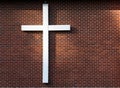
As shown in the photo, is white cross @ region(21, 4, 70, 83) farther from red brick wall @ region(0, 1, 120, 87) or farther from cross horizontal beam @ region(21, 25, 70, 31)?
red brick wall @ region(0, 1, 120, 87)

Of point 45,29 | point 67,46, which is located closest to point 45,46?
point 45,29

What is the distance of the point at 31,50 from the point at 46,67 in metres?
0.66

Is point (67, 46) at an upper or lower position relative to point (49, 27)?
lower

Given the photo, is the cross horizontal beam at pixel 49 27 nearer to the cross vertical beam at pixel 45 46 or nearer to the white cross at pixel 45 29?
the white cross at pixel 45 29

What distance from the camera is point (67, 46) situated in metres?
9.15

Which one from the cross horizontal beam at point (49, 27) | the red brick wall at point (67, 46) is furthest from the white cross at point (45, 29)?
the red brick wall at point (67, 46)

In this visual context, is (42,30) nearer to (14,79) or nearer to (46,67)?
(46,67)

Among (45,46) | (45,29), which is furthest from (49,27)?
(45,46)

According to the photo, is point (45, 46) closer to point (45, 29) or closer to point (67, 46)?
point (45, 29)

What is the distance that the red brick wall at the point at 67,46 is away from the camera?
9102mm

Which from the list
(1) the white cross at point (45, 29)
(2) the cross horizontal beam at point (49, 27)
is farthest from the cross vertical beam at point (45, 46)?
(2) the cross horizontal beam at point (49, 27)

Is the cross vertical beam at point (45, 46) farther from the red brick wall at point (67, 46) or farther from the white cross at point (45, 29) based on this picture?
the red brick wall at point (67, 46)

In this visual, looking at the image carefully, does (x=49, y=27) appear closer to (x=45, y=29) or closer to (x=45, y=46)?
(x=45, y=29)

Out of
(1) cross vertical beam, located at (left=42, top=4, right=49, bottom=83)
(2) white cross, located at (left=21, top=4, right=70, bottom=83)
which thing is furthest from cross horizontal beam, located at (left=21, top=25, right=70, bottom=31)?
(1) cross vertical beam, located at (left=42, top=4, right=49, bottom=83)
